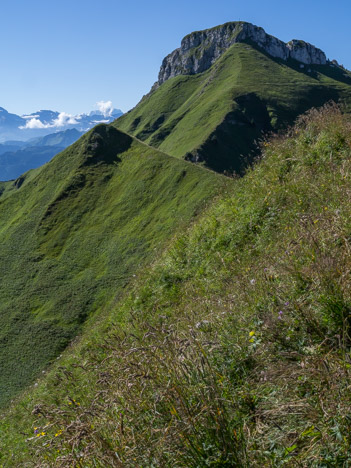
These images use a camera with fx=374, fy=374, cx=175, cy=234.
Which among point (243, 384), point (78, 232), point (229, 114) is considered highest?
point (229, 114)

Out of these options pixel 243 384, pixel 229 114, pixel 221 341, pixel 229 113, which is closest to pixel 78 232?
pixel 221 341

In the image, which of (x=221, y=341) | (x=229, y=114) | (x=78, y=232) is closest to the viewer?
(x=221, y=341)

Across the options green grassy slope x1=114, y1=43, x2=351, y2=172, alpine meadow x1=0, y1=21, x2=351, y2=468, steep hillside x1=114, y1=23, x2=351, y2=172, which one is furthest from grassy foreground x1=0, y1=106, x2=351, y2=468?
green grassy slope x1=114, y1=43, x2=351, y2=172

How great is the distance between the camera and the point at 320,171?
10336 millimetres

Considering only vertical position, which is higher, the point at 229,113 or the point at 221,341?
the point at 229,113

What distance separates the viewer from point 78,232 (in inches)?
1919

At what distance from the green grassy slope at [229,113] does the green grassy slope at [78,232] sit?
2091 inches

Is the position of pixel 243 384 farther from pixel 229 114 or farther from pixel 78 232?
pixel 229 114

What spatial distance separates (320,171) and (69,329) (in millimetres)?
27774

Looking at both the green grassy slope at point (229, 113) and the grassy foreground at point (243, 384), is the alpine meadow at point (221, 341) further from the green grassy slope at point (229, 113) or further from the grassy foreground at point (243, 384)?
the green grassy slope at point (229, 113)

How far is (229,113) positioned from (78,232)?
10595 centimetres

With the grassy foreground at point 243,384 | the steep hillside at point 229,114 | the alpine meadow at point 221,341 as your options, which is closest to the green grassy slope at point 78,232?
the alpine meadow at point 221,341

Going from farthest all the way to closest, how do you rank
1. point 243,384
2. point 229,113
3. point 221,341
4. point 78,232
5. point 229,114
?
point 229,113, point 229,114, point 78,232, point 221,341, point 243,384

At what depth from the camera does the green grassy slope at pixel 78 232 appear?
33281mm
